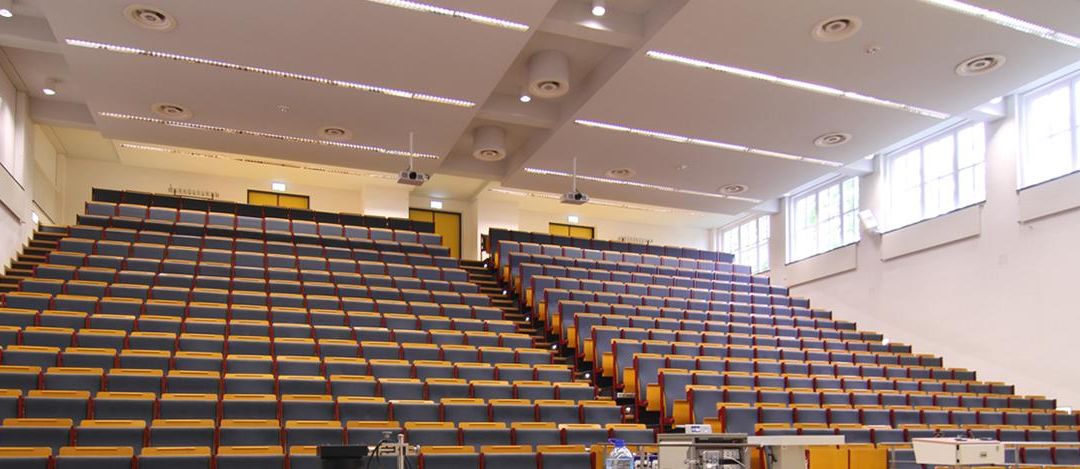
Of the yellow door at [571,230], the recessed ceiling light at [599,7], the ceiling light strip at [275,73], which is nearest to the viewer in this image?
the recessed ceiling light at [599,7]

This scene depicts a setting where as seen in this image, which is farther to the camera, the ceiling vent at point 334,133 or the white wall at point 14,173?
the ceiling vent at point 334,133

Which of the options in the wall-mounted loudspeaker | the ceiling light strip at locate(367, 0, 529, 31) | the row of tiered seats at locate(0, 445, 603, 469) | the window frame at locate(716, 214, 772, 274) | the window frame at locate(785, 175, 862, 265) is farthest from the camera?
the window frame at locate(716, 214, 772, 274)

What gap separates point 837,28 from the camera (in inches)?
190

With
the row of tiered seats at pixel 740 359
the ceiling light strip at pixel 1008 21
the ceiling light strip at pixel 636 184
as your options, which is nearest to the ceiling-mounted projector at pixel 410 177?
the row of tiered seats at pixel 740 359

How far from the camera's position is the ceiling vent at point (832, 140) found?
6594 mm

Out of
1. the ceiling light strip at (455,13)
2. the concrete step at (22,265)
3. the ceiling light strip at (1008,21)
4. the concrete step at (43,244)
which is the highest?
the ceiling light strip at (1008,21)

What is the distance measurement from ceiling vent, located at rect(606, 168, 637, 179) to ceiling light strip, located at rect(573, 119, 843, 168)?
2.78ft

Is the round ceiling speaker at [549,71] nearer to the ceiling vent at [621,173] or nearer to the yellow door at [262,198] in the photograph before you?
the ceiling vent at [621,173]

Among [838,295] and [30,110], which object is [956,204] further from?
[30,110]

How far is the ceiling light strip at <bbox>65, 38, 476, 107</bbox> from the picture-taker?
507cm

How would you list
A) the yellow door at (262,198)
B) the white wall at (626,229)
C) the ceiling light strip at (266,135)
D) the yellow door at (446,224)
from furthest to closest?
the white wall at (626,229) → the yellow door at (446,224) → the yellow door at (262,198) → the ceiling light strip at (266,135)

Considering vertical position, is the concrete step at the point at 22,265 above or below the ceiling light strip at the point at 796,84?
below

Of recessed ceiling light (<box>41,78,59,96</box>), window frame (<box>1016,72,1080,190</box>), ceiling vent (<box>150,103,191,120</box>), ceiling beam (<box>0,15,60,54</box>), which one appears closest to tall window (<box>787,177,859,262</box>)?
window frame (<box>1016,72,1080,190</box>)

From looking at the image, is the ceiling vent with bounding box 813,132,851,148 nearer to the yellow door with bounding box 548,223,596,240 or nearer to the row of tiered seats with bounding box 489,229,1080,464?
the row of tiered seats with bounding box 489,229,1080,464
